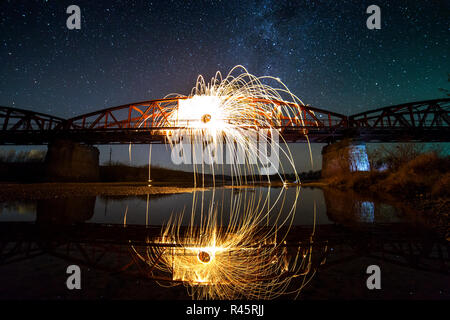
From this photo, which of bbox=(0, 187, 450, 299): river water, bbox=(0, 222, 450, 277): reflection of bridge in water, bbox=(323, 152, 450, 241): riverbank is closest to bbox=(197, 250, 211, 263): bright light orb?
bbox=(0, 222, 450, 277): reflection of bridge in water

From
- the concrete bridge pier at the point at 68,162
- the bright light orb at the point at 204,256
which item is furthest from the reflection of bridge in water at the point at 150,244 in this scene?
the concrete bridge pier at the point at 68,162

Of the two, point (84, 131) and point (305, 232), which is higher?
point (84, 131)

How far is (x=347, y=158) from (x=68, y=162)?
33543mm

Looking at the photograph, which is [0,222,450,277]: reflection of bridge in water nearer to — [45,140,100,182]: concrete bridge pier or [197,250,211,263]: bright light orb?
[197,250,211,263]: bright light orb

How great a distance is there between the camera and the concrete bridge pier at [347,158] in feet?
70.5

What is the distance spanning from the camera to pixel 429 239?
2646 mm

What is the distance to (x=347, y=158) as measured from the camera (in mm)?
22156

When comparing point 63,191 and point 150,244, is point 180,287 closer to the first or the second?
point 150,244

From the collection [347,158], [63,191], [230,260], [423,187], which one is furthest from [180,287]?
[347,158]

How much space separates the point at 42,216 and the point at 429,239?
22.1ft

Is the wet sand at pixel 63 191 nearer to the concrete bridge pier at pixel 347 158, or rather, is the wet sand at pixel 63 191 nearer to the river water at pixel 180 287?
the river water at pixel 180 287
